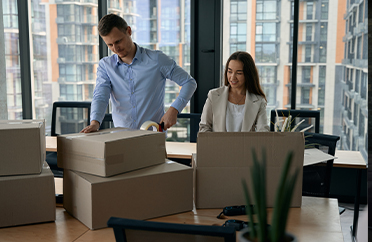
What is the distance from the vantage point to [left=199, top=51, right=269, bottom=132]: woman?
7.30ft

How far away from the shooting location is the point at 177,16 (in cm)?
394

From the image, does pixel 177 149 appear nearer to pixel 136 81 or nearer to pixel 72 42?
pixel 136 81

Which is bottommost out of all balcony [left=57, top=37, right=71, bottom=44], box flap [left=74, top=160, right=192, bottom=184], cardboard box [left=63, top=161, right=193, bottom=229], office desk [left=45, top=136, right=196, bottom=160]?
office desk [left=45, top=136, right=196, bottom=160]

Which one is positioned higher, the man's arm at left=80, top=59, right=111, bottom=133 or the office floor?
the man's arm at left=80, top=59, right=111, bottom=133

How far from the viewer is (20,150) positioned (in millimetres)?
1271

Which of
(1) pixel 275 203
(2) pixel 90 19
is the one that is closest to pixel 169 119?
(1) pixel 275 203

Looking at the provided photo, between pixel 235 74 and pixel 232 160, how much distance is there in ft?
3.36

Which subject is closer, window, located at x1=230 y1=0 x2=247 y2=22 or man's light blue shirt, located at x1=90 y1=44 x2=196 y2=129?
man's light blue shirt, located at x1=90 y1=44 x2=196 y2=129

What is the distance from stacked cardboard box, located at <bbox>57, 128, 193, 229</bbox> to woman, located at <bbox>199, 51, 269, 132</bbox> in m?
0.89

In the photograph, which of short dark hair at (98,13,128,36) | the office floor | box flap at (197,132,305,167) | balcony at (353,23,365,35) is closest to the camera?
box flap at (197,132,305,167)

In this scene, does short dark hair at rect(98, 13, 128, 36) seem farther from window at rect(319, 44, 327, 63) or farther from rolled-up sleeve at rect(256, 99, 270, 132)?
window at rect(319, 44, 327, 63)

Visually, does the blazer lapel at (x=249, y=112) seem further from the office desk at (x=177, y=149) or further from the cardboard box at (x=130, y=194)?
the cardboard box at (x=130, y=194)

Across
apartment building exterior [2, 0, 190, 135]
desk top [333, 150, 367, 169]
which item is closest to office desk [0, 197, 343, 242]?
desk top [333, 150, 367, 169]

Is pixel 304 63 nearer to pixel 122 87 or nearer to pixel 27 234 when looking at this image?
pixel 122 87
